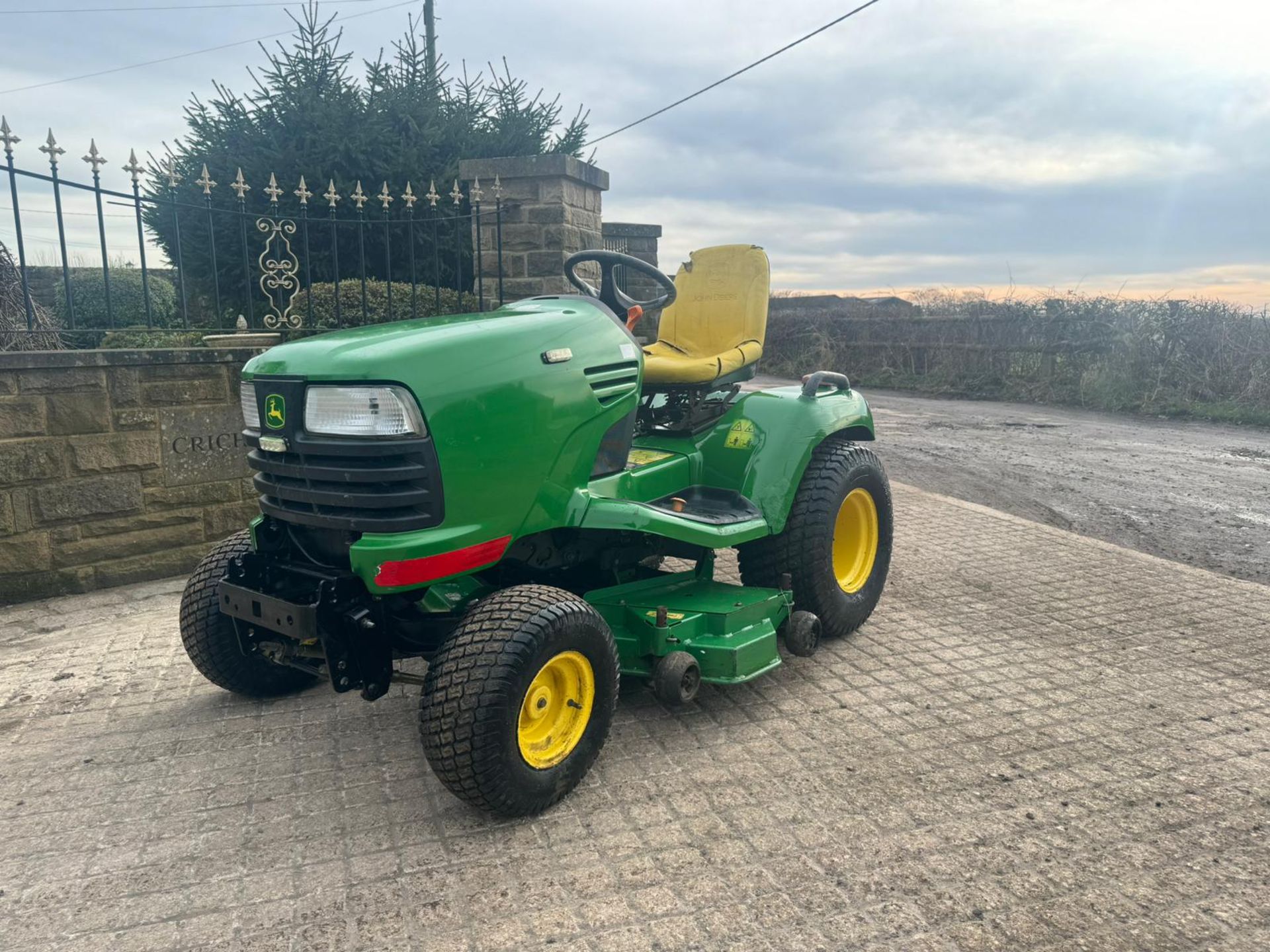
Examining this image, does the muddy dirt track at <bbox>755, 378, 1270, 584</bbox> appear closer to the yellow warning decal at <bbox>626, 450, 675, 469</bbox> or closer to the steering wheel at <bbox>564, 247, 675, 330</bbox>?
the yellow warning decal at <bbox>626, 450, 675, 469</bbox>

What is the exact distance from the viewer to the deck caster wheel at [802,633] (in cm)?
375

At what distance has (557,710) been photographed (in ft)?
9.64

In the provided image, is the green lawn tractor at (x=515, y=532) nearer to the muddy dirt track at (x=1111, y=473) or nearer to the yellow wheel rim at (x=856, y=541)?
the yellow wheel rim at (x=856, y=541)

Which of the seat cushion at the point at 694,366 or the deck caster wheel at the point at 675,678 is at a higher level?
the seat cushion at the point at 694,366

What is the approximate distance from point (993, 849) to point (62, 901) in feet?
8.28

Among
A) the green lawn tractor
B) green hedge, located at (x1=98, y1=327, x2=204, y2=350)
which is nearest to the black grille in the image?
the green lawn tractor

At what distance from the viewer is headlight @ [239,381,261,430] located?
2977mm

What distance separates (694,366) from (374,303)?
17.8ft

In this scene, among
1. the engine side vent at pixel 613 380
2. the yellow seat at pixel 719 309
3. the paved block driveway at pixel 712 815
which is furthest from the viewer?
the yellow seat at pixel 719 309

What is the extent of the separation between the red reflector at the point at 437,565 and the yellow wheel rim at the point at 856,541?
A: 2.22 metres

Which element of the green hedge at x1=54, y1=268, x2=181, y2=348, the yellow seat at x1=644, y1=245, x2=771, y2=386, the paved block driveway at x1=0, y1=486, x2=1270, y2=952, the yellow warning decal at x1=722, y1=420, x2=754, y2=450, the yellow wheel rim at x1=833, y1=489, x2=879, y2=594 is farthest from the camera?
the green hedge at x1=54, y1=268, x2=181, y2=348

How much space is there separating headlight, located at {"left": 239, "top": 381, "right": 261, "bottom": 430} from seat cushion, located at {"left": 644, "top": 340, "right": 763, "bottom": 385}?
1503 millimetres

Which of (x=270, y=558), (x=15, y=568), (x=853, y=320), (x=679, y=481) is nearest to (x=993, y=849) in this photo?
(x=679, y=481)

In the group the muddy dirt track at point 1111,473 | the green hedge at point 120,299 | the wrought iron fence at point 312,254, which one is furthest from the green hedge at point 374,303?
the muddy dirt track at point 1111,473
